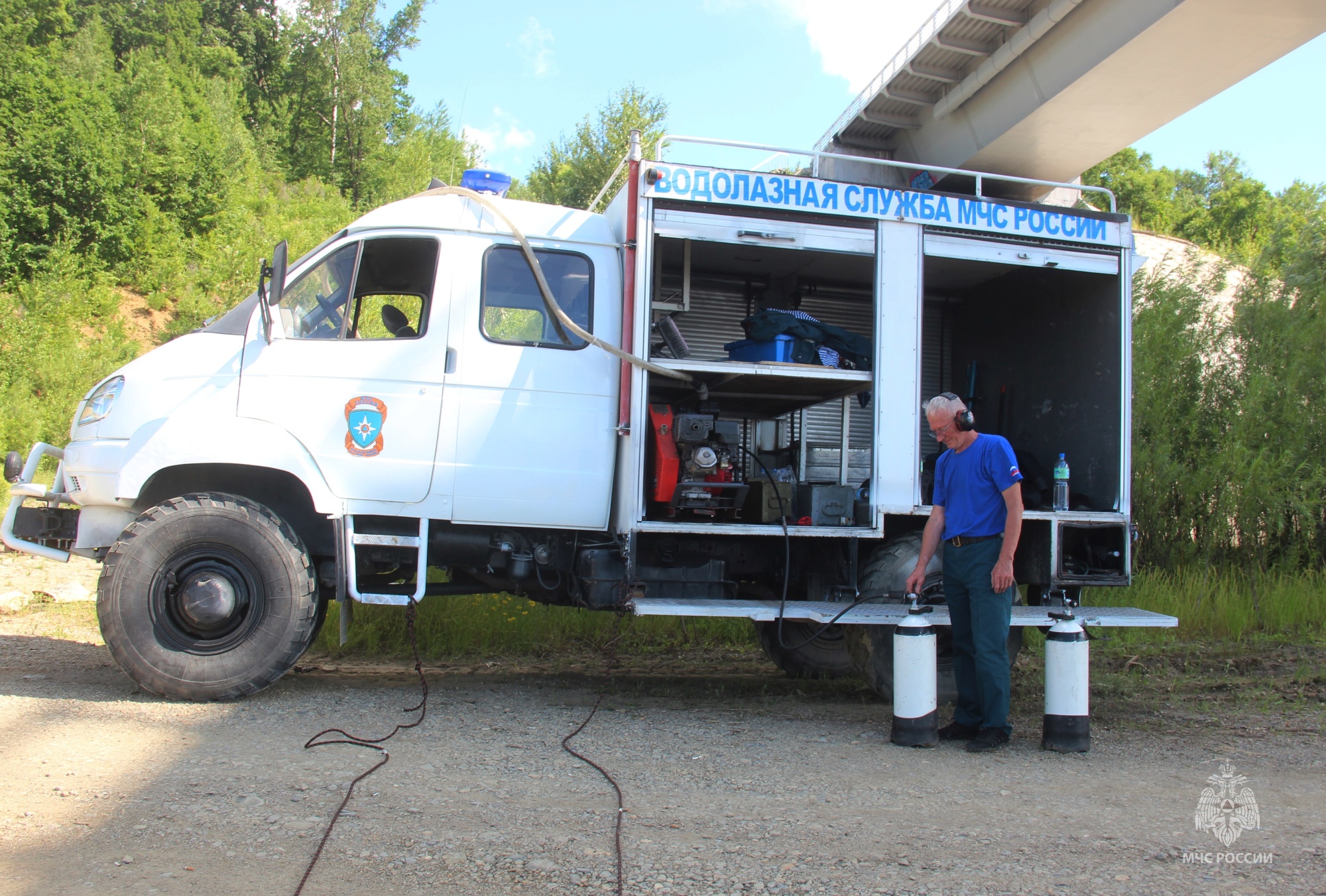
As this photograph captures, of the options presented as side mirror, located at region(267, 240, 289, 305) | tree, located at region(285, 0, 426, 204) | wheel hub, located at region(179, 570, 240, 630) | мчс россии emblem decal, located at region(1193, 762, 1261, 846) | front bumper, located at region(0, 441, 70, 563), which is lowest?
мчс россии emblem decal, located at region(1193, 762, 1261, 846)

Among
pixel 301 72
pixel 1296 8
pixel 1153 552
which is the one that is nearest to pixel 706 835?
pixel 1153 552

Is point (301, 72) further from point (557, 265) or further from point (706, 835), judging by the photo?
point (706, 835)

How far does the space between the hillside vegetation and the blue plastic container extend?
6.38 m

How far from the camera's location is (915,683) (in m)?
4.49

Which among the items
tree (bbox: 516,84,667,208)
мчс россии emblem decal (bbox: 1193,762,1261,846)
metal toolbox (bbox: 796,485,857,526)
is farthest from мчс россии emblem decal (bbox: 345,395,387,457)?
tree (bbox: 516,84,667,208)

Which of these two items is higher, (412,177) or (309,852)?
(412,177)

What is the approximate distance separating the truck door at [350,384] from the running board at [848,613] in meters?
→ 1.53

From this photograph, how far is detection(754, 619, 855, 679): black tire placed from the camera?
6.31 m

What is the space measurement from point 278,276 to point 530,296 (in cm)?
139

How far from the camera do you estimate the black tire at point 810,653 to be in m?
6.31

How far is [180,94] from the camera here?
25219 mm

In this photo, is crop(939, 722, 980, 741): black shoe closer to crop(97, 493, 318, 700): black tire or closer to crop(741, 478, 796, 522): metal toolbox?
crop(741, 478, 796, 522): metal toolbox

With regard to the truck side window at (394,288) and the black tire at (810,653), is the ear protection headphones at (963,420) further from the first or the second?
the truck side window at (394,288)

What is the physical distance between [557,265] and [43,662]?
14.3 feet
